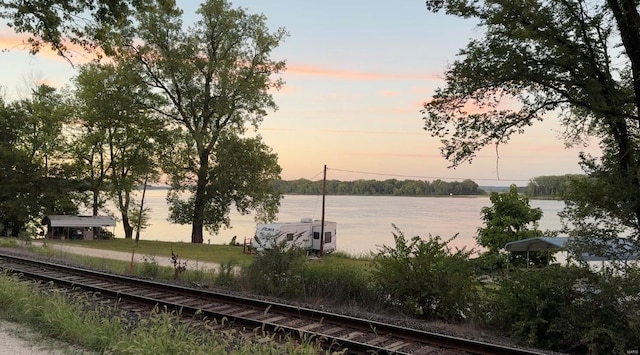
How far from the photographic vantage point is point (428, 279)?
11.4 meters

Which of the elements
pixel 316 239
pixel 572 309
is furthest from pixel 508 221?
pixel 572 309

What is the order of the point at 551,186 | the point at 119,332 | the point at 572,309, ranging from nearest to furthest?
the point at 119,332
the point at 572,309
the point at 551,186

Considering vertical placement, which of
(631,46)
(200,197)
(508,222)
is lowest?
(508,222)

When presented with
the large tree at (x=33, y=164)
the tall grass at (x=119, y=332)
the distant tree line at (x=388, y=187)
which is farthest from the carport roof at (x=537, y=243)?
the large tree at (x=33, y=164)

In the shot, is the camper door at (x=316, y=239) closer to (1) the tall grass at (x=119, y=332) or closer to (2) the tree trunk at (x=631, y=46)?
(2) the tree trunk at (x=631, y=46)

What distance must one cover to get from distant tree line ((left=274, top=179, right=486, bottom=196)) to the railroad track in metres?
29.7

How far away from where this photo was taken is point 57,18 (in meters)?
13.1

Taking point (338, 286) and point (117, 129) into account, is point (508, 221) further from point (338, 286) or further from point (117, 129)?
point (117, 129)

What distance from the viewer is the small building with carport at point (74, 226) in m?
38.5

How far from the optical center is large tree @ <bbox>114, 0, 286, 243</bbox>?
123ft

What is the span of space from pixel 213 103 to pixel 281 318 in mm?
31230

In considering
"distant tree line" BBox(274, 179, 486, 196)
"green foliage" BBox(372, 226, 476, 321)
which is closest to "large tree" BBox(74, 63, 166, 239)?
"distant tree line" BBox(274, 179, 486, 196)

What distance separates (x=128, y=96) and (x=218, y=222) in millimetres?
12490

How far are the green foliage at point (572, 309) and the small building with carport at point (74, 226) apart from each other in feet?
119
